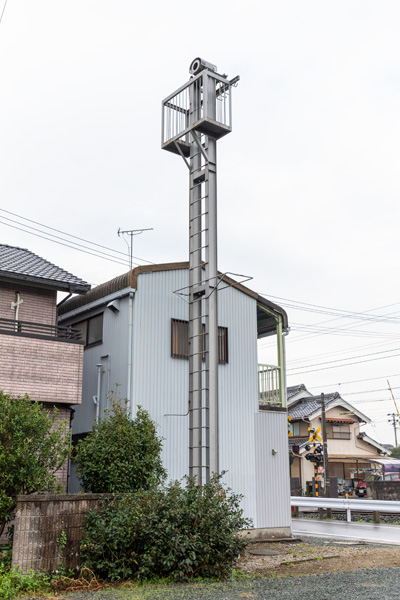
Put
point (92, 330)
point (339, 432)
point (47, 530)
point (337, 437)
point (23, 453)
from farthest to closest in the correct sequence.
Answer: point (339, 432)
point (337, 437)
point (92, 330)
point (23, 453)
point (47, 530)

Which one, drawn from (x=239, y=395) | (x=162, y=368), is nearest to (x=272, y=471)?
(x=239, y=395)

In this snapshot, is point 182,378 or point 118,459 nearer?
point 118,459

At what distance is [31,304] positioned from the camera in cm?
1455

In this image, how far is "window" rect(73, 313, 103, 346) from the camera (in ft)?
52.7

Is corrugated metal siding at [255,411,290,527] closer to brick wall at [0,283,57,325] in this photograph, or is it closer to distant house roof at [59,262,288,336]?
distant house roof at [59,262,288,336]

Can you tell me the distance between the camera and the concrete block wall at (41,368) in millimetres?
12547

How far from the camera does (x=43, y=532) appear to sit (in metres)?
9.24

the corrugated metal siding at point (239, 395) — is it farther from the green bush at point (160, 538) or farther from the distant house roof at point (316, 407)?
the distant house roof at point (316, 407)

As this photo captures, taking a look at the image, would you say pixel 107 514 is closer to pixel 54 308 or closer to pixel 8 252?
pixel 54 308

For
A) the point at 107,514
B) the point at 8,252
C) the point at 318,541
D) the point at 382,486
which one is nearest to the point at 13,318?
the point at 8,252

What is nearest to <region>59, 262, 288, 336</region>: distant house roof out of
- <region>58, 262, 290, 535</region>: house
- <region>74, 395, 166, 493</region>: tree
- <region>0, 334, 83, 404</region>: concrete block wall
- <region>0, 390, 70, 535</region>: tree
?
<region>58, 262, 290, 535</region>: house

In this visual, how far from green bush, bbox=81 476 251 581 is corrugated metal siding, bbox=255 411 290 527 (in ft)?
19.6

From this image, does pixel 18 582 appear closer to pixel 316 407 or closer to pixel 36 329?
pixel 36 329

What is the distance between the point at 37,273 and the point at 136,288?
2.41 metres
